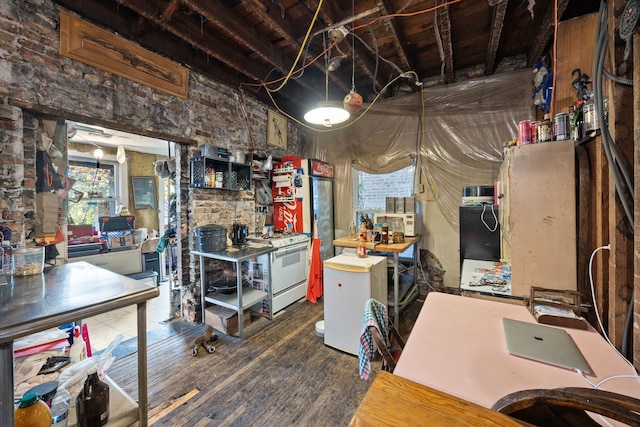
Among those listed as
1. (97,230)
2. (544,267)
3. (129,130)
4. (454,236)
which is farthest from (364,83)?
(97,230)

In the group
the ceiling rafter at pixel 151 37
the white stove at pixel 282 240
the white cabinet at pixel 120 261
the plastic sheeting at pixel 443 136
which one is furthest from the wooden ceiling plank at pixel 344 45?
the white cabinet at pixel 120 261

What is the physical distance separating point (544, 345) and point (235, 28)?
126 inches

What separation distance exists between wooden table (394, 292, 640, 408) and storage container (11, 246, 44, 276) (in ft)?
6.17

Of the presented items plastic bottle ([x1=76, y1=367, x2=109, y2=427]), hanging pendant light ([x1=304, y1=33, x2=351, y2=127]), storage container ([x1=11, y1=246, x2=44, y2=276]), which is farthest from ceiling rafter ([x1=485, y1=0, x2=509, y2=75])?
storage container ([x1=11, y1=246, x2=44, y2=276])

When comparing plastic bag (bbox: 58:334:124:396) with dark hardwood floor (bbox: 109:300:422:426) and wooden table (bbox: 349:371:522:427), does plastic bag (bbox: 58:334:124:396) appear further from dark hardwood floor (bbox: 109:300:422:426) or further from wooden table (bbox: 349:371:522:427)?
wooden table (bbox: 349:371:522:427)

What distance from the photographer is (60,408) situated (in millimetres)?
1007

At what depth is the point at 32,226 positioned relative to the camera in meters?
1.90

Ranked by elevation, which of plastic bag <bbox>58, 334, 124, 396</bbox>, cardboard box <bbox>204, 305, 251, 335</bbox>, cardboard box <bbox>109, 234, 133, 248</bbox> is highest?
cardboard box <bbox>109, 234, 133, 248</bbox>

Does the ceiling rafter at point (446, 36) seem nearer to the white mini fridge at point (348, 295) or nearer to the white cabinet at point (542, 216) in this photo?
the white cabinet at point (542, 216)

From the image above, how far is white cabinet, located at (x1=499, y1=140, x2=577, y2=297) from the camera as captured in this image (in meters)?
1.40

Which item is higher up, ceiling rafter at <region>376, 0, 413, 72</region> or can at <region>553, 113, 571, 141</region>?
ceiling rafter at <region>376, 0, 413, 72</region>

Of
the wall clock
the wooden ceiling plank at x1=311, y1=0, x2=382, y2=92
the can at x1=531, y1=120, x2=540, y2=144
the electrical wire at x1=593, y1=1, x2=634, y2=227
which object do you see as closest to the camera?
the electrical wire at x1=593, y1=1, x2=634, y2=227

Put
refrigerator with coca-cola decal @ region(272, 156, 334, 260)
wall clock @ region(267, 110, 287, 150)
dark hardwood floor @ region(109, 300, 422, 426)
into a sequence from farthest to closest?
1. wall clock @ region(267, 110, 287, 150)
2. refrigerator with coca-cola decal @ region(272, 156, 334, 260)
3. dark hardwood floor @ region(109, 300, 422, 426)

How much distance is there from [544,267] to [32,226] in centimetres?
360
